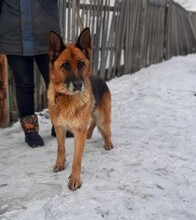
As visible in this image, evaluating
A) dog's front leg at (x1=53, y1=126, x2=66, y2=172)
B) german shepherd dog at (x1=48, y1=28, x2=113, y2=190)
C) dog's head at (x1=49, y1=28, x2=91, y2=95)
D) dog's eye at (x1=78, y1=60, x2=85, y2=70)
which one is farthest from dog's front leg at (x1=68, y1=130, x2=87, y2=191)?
dog's eye at (x1=78, y1=60, x2=85, y2=70)

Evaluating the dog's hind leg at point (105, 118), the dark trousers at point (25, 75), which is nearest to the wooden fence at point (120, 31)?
the dark trousers at point (25, 75)

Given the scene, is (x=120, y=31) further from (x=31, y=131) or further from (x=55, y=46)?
(x=55, y=46)

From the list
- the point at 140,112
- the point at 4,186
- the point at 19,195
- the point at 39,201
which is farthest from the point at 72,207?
the point at 140,112

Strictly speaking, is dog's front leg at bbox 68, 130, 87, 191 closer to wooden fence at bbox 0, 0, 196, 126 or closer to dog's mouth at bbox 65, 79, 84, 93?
dog's mouth at bbox 65, 79, 84, 93

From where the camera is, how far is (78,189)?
3.06 metres

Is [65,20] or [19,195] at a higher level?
[65,20]

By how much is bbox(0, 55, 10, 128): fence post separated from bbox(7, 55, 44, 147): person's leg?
754 millimetres

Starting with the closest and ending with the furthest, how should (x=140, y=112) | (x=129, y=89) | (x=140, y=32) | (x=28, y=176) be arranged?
(x=28, y=176) → (x=140, y=112) → (x=129, y=89) → (x=140, y=32)

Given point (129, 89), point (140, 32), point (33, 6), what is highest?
point (33, 6)

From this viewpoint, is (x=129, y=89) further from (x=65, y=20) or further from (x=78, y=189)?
(x=78, y=189)

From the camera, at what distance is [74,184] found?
3.08 metres

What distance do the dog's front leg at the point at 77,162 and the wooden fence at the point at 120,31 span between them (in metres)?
1.89

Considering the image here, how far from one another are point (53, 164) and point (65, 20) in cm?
308

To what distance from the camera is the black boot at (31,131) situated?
13.7 ft
